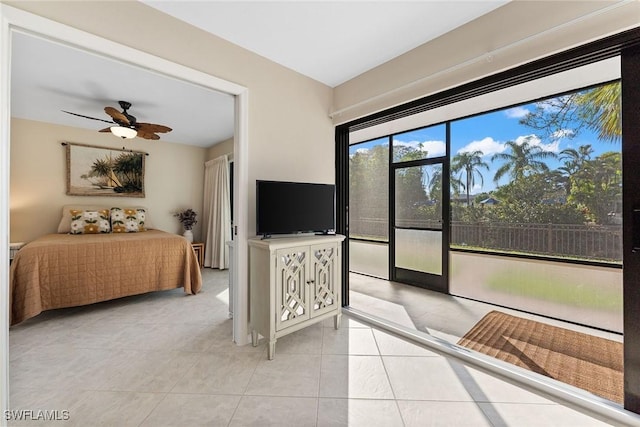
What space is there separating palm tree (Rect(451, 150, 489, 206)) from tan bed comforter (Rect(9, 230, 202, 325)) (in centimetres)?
371

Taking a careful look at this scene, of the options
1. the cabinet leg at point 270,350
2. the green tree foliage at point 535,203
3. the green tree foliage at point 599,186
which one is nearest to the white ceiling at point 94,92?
the cabinet leg at point 270,350

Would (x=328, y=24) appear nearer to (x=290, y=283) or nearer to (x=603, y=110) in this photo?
(x=290, y=283)

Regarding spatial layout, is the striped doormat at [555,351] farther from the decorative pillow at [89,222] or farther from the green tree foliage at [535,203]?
→ the decorative pillow at [89,222]

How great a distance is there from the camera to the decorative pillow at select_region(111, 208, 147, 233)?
4309 mm

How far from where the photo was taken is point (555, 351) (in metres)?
2.11

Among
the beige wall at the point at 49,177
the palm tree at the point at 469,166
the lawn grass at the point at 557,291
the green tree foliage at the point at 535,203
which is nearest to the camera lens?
the lawn grass at the point at 557,291

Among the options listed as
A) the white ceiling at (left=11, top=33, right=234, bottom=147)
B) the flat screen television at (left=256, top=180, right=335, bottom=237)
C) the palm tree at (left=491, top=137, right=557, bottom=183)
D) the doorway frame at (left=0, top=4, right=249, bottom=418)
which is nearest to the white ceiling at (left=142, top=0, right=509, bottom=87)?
the doorway frame at (left=0, top=4, right=249, bottom=418)

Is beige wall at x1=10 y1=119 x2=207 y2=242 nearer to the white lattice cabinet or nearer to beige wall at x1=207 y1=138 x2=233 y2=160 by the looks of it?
beige wall at x1=207 y1=138 x2=233 y2=160

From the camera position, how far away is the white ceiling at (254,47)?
1.81m

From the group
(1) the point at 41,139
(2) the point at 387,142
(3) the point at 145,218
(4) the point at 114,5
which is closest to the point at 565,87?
(2) the point at 387,142

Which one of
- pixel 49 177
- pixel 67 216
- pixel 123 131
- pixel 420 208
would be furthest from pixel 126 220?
pixel 420 208

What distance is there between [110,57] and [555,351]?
12.5 feet

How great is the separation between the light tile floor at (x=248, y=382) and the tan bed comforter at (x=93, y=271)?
301 mm

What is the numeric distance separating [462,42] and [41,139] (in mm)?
5646
